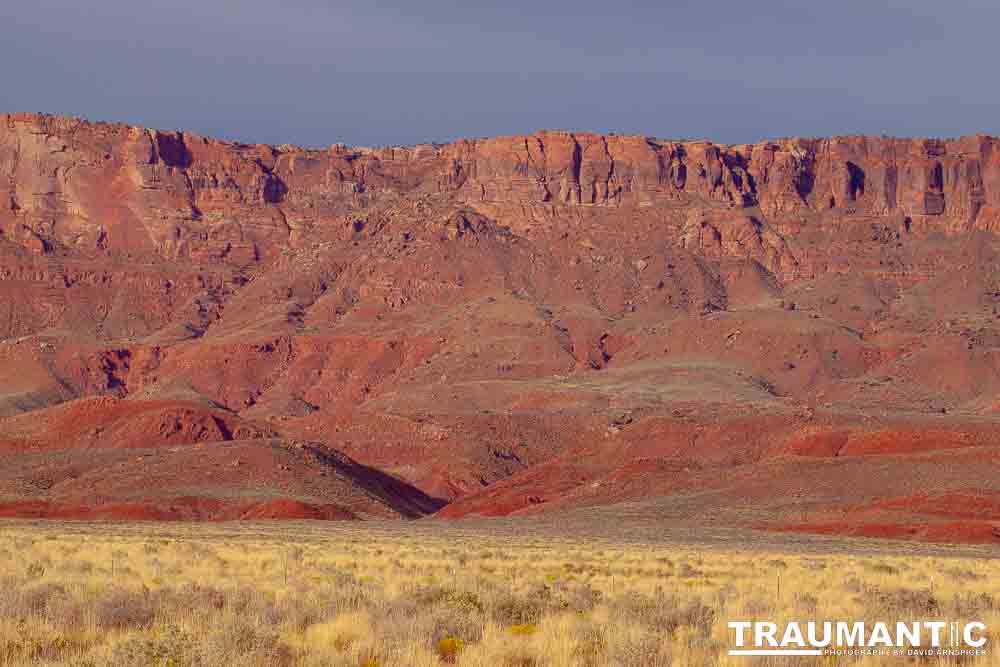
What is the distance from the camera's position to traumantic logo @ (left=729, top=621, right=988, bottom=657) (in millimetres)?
15570

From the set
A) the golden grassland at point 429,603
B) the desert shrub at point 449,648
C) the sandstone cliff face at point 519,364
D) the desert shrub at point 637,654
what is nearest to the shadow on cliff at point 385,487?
the sandstone cliff face at point 519,364

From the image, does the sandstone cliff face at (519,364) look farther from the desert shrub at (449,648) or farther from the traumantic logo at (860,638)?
the desert shrub at (449,648)

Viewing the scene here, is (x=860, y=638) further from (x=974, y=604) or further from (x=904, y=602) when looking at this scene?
(x=974, y=604)

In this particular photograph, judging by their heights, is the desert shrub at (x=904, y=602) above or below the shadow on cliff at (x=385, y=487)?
below

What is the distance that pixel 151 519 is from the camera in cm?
7694

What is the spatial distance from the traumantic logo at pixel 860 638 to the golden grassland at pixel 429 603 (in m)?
0.27

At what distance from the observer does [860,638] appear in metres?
16.8

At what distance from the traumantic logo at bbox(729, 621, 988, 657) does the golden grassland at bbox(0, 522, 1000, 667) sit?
269 mm

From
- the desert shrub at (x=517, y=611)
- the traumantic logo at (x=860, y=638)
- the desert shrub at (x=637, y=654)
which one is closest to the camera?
the desert shrub at (x=637, y=654)

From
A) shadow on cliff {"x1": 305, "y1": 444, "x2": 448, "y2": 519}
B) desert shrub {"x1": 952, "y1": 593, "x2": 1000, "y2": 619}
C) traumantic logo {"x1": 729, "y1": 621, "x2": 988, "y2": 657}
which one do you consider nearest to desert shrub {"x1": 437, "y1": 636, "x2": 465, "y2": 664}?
traumantic logo {"x1": 729, "y1": 621, "x2": 988, "y2": 657}

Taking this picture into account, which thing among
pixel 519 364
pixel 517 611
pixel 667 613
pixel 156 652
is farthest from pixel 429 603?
pixel 519 364

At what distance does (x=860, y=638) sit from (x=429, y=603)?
5.85m

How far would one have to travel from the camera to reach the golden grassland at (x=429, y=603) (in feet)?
48.1

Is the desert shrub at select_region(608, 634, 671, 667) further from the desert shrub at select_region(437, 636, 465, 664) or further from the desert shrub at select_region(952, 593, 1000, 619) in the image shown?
the desert shrub at select_region(952, 593, 1000, 619)
